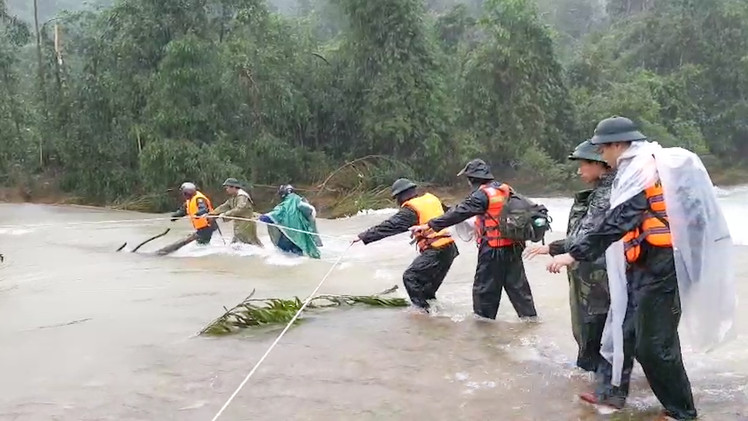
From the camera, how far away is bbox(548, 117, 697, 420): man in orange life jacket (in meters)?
3.98

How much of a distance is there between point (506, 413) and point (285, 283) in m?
5.35

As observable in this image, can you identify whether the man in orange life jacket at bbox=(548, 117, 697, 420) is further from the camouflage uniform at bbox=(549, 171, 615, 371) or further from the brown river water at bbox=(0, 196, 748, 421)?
the camouflage uniform at bbox=(549, 171, 615, 371)

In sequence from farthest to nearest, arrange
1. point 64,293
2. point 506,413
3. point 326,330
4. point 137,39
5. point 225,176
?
point 137,39 → point 225,176 → point 64,293 → point 326,330 → point 506,413

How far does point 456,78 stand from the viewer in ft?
96.3

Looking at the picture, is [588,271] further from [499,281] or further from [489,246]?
[499,281]

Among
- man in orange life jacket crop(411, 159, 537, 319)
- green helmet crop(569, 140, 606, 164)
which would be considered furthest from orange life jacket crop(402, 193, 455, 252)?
green helmet crop(569, 140, 606, 164)

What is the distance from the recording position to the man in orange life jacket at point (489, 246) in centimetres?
638

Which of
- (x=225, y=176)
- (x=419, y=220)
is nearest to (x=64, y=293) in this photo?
(x=419, y=220)

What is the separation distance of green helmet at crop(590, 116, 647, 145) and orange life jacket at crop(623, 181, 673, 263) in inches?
11.4

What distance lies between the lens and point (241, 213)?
11.7 metres

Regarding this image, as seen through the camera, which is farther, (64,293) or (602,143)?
(64,293)

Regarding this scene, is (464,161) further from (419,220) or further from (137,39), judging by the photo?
(419,220)

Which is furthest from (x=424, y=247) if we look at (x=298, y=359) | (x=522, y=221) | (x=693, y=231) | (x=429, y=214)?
(x=693, y=231)

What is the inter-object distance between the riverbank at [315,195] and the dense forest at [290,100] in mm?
355
